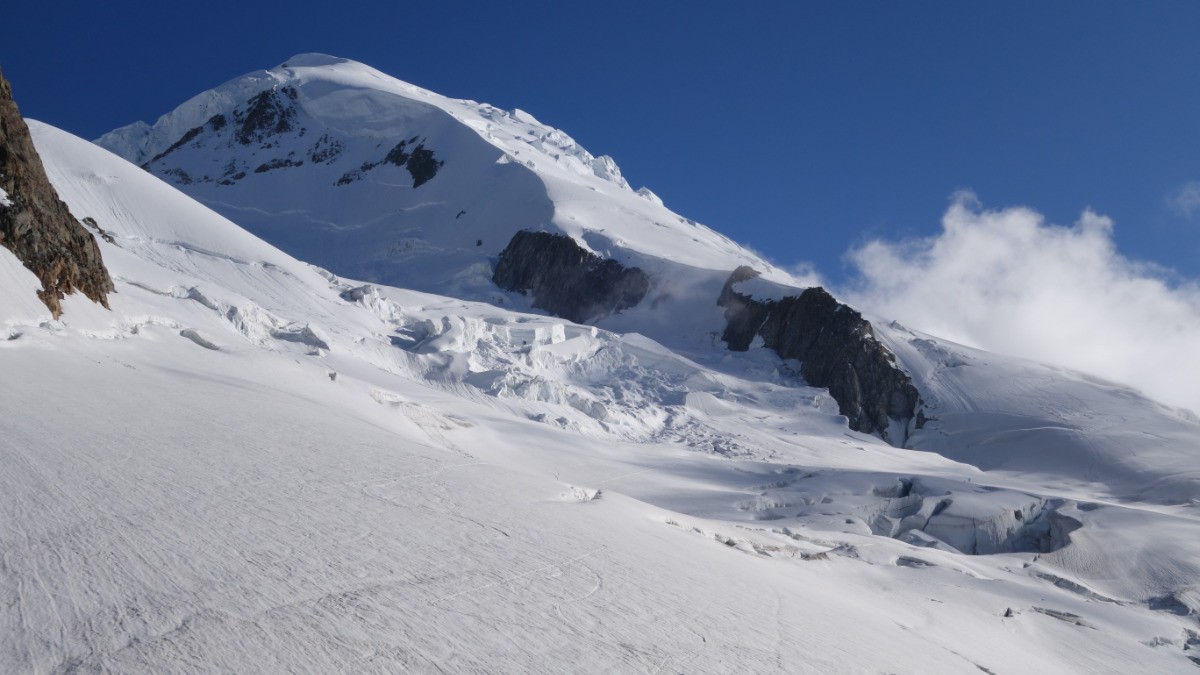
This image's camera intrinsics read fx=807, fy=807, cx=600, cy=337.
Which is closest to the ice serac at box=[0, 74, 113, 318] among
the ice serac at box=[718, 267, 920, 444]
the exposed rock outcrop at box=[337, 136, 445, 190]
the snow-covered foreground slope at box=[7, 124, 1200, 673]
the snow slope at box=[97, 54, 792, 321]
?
the snow-covered foreground slope at box=[7, 124, 1200, 673]

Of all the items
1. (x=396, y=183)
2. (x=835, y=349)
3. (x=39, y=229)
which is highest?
(x=396, y=183)

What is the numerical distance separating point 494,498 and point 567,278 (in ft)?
164

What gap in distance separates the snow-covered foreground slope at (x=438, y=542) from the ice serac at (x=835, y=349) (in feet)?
71.9

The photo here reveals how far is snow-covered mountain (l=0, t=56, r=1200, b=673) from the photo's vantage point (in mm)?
4230

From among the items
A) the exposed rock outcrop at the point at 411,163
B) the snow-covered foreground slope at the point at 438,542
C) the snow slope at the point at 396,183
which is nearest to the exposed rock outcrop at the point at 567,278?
the snow slope at the point at 396,183

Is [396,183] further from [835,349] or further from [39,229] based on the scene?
[39,229]

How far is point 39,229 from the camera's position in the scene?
15.0 m

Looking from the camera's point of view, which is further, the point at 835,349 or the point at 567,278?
the point at 567,278

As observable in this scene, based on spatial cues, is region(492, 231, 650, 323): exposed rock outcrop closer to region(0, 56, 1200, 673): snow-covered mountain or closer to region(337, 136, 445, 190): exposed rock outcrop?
region(0, 56, 1200, 673): snow-covered mountain

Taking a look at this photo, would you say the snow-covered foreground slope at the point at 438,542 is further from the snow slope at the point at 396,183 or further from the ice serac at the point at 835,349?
the snow slope at the point at 396,183

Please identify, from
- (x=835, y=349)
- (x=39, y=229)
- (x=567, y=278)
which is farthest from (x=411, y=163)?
(x=39, y=229)

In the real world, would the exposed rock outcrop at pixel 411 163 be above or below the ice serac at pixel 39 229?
above

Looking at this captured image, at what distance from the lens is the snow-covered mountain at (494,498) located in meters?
4.23

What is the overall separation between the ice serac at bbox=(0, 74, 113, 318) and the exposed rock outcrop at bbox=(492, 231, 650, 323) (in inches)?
1553
